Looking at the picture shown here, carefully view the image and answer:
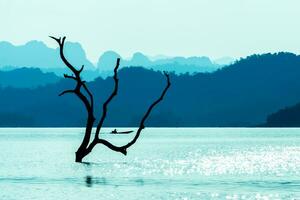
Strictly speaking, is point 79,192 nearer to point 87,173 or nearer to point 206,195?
point 206,195

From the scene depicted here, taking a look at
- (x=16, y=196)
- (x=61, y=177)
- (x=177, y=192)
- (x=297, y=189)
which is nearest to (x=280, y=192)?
(x=297, y=189)

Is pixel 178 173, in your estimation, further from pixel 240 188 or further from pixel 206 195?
pixel 206 195

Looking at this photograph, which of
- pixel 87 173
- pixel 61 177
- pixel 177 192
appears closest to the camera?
pixel 177 192

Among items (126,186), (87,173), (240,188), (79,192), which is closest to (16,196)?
(79,192)

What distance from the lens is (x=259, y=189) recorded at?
4738 cm

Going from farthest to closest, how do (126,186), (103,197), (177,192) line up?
(126,186)
(177,192)
(103,197)

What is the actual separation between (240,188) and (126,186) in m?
6.93

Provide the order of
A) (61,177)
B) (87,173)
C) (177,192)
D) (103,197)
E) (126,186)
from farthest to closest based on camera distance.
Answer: (87,173) < (61,177) < (126,186) < (177,192) < (103,197)

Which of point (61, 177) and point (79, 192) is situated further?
point (61, 177)

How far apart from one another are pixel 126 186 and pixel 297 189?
10256 millimetres

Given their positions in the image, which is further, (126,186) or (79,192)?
(126,186)

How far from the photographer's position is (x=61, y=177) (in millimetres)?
57812

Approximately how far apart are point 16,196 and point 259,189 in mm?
13955

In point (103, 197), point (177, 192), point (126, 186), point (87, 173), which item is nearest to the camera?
point (103, 197)
